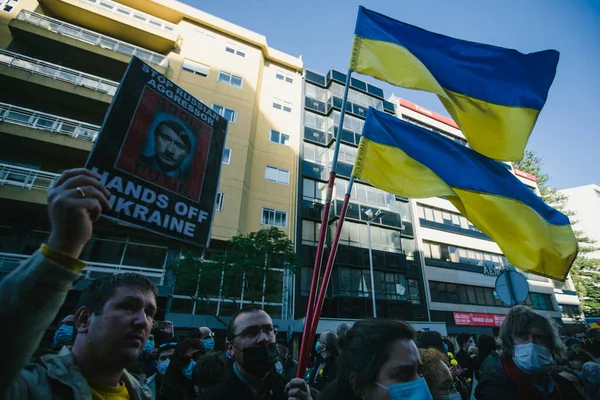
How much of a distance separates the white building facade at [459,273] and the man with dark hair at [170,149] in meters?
25.2

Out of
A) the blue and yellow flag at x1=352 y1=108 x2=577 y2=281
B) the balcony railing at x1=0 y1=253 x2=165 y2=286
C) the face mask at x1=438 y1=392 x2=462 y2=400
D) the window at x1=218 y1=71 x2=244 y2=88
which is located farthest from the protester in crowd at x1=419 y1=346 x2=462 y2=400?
the window at x1=218 y1=71 x2=244 y2=88

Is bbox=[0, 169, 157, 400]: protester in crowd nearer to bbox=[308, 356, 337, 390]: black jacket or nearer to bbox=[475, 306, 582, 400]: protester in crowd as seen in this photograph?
bbox=[475, 306, 582, 400]: protester in crowd

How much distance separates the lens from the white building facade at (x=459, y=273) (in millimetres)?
24719

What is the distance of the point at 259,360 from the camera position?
250cm

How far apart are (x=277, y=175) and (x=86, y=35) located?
13.9 metres

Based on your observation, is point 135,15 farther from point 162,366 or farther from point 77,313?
point 77,313

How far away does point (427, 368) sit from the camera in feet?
8.39

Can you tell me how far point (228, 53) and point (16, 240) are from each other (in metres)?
17.4

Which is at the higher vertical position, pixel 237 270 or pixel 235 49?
pixel 235 49

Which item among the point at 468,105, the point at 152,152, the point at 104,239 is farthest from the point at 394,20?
the point at 104,239

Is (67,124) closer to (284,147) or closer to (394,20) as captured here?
(284,147)

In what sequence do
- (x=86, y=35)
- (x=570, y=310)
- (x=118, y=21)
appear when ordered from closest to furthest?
(x=86, y=35) < (x=118, y=21) < (x=570, y=310)

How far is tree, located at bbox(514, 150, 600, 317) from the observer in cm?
3528

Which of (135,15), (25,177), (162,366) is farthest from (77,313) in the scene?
(135,15)
